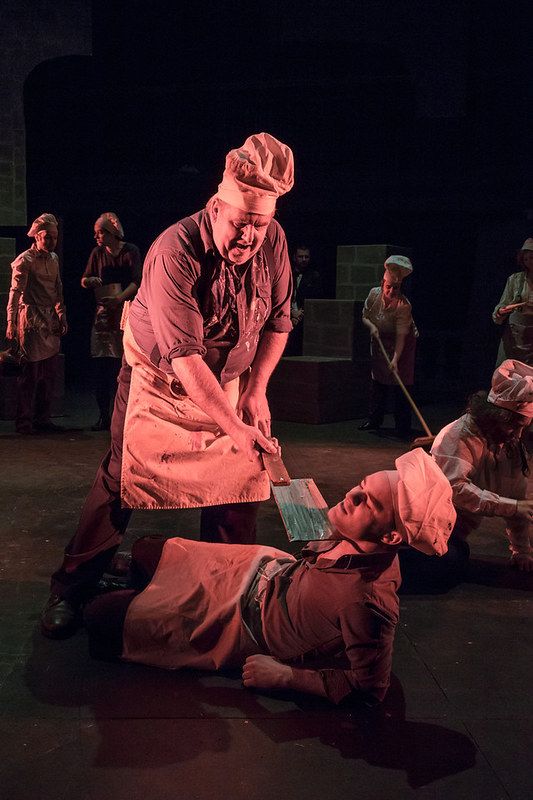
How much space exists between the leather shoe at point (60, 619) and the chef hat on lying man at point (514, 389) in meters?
1.80

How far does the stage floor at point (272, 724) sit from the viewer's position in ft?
6.98

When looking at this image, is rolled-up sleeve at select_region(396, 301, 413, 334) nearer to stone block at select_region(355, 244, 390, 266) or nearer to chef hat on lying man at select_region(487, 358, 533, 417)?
stone block at select_region(355, 244, 390, 266)

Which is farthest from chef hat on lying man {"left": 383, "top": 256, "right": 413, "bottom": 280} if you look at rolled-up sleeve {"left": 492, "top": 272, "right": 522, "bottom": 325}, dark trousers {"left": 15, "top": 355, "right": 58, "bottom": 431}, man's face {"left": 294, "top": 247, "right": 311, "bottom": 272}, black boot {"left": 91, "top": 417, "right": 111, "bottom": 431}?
dark trousers {"left": 15, "top": 355, "right": 58, "bottom": 431}

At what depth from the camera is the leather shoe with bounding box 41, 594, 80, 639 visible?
2941mm

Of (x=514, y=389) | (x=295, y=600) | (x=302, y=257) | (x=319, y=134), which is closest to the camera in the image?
(x=295, y=600)

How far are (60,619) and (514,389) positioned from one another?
1.90m

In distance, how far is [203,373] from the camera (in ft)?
8.56

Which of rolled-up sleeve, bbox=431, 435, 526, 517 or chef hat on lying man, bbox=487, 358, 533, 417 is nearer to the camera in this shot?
chef hat on lying man, bbox=487, 358, 533, 417

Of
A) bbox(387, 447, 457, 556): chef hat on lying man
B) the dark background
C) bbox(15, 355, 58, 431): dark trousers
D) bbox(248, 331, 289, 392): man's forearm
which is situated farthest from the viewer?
the dark background

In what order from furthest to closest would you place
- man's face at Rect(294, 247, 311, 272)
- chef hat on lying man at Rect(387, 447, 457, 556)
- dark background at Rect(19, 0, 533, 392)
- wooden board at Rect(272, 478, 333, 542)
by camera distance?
dark background at Rect(19, 0, 533, 392) < man's face at Rect(294, 247, 311, 272) < wooden board at Rect(272, 478, 333, 542) < chef hat on lying man at Rect(387, 447, 457, 556)

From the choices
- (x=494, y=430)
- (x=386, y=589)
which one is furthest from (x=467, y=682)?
(x=494, y=430)

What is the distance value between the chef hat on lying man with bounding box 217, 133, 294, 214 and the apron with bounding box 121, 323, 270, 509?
0.66 meters

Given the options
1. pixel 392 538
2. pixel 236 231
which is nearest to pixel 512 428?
pixel 392 538

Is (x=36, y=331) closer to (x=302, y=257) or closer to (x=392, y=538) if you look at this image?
(x=302, y=257)
